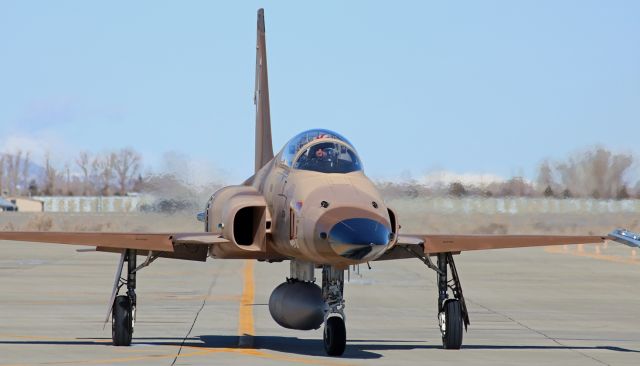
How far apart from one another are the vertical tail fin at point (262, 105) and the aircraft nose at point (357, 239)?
9.38 metres

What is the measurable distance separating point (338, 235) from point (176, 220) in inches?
1295

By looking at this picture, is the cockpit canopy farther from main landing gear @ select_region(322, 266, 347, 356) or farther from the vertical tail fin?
the vertical tail fin

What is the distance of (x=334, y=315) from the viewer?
18.0m

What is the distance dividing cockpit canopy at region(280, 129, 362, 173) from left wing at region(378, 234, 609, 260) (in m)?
1.48

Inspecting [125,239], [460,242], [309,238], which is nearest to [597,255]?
[460,242]

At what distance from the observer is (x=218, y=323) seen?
24.2 meters

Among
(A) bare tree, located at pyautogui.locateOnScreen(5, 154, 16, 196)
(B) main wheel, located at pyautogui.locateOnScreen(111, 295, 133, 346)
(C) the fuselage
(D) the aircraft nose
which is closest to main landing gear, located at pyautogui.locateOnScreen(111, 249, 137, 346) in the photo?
(B) main wheel, located at pyautogui.locateOnScreen(111, 295, 133, 346)

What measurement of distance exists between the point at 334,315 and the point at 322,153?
231cm

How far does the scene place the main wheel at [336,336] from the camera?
17859mm

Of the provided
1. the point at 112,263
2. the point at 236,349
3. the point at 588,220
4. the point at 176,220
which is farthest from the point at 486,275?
the point at 236,349

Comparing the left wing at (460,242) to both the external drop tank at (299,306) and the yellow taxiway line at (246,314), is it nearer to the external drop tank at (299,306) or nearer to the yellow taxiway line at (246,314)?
the external drop tank at (299,306)

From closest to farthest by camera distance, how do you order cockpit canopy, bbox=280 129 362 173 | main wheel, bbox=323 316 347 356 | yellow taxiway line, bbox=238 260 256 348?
1. main wheel, bbox=323 316 347 356
2. cockpit canopy, bbox=280 129 362 173
3. yellow taxiway line, bbox=238 260 256 348

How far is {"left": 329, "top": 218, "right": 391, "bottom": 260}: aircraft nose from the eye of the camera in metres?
16.1

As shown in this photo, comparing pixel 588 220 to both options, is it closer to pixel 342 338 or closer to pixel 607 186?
pixel 607 186
